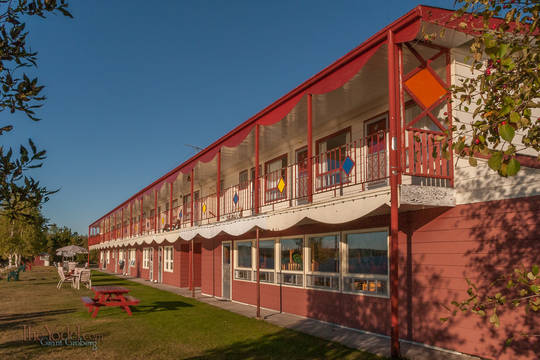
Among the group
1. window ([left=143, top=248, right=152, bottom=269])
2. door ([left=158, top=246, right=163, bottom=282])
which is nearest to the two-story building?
door ([left=158, top=246, right=163, bottom=282])

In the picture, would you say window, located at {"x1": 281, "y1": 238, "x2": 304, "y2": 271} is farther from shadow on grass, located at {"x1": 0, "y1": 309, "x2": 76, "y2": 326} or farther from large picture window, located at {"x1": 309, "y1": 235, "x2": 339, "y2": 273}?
shadow on grass, located at {"x1": 0, "y1": 309, "x2": 76, "y2": 326}

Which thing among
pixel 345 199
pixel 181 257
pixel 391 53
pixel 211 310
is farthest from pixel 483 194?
pixel 181 257

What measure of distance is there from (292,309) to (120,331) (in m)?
4.53

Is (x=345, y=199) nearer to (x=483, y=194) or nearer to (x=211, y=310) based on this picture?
(x=483, y=194)

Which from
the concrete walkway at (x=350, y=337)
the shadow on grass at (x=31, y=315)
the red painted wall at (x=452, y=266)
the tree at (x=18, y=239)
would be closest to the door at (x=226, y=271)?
the concrete walkway at (x=350, y=337)

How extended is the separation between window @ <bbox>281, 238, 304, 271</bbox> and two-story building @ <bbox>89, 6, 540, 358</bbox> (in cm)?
5

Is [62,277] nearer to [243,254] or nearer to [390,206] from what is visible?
[243,254]

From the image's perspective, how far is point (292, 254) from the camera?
12.3m

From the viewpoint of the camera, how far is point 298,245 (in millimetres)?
12062

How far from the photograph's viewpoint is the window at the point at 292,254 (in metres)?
11.9

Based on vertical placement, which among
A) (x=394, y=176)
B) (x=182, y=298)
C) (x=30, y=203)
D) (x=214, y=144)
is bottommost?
(x=182, y=298)

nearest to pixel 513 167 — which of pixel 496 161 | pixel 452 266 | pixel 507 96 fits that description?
pixel 496 161

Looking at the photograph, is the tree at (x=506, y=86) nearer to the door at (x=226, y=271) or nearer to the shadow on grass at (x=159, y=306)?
the shadow on grass at (x=159, y=306)

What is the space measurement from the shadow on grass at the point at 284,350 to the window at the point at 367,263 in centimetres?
156
